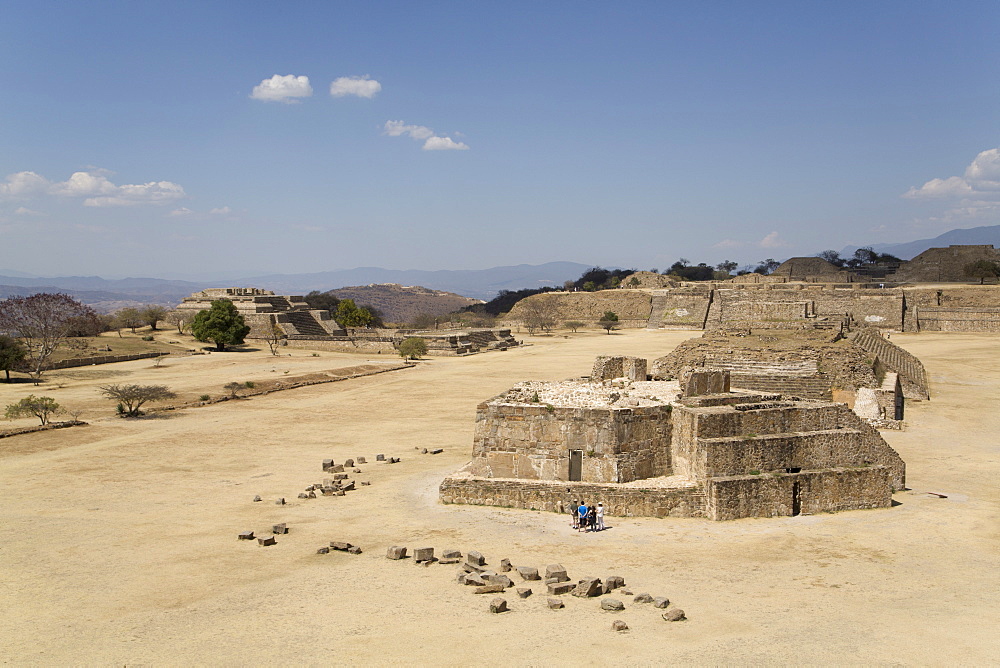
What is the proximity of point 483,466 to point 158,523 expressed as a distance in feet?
20.3

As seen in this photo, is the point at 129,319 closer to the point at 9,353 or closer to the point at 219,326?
the point at 219,326

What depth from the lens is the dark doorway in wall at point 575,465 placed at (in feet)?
43.3

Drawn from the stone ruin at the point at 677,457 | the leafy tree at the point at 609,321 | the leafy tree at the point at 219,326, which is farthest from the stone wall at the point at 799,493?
the leafy tree at the point at 609,321

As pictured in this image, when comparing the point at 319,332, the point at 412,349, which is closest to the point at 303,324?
the point at 319,332

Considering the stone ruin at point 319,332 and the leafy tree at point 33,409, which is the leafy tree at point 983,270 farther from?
the leafy tree at point 33,409

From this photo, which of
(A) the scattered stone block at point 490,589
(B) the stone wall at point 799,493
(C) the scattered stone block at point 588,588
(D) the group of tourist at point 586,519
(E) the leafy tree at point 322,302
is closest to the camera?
(C) the scattered stone block at point 588,588

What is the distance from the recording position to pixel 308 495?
14.5 m

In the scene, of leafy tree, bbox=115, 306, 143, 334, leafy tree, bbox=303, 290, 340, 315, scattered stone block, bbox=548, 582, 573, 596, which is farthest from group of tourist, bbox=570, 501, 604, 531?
leafy tree, bbox=303, 290, 340, 315

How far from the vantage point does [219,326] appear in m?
47.5

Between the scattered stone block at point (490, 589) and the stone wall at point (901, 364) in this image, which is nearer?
the scattered stone block at point (490, 589)

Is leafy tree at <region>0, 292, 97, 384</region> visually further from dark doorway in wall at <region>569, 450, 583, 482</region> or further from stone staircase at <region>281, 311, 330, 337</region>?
dark doorway in wall at <region>569, 450, 583, 482</region>

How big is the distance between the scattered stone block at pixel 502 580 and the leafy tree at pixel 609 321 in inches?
2250

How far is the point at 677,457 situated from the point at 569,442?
2.10 m

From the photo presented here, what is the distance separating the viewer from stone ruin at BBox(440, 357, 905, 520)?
1228cm
